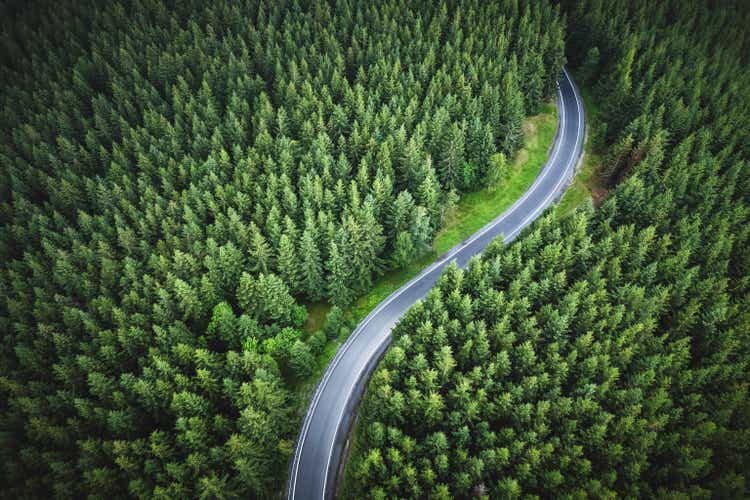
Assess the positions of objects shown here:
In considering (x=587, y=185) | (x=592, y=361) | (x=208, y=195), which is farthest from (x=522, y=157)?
(x=208, y=195)

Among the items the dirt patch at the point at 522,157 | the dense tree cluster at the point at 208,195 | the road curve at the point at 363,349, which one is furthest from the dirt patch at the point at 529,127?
the dirt patch at the point at 522,157

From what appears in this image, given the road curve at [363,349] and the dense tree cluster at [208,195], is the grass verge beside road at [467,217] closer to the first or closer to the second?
the road curve at [363,349]

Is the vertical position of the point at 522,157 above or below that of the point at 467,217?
above

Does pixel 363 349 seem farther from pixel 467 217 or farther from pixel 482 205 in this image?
pixel 482 205

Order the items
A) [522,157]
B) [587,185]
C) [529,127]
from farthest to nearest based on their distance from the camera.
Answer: [529,127]
[522,157]
[587,185]

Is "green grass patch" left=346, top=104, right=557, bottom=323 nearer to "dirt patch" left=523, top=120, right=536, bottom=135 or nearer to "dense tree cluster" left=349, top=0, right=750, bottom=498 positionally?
"dirt patch" left=523, top=120, right=536, bottom=135

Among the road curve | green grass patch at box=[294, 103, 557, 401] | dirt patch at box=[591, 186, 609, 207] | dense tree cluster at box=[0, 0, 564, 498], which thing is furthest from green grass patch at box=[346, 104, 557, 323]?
dirt patch at box=[591, 186, 609, 207]
